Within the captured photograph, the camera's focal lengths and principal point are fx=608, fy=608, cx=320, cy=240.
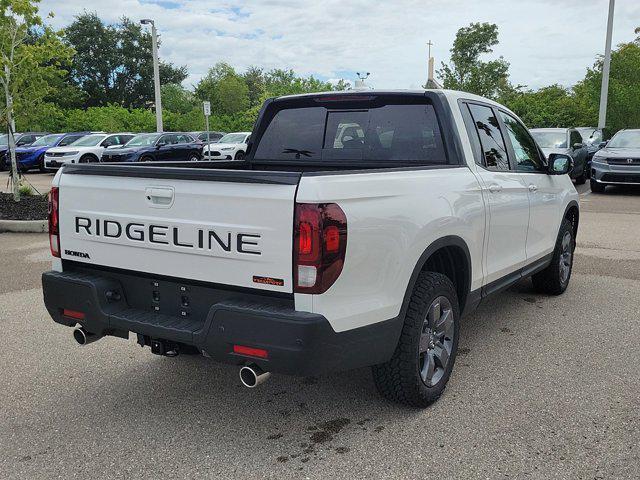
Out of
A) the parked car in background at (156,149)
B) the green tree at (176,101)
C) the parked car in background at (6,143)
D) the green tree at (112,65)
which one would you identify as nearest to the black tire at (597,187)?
the parked car in background at (156,149)

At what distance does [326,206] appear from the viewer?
2.70 metres

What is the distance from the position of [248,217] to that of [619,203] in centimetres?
1260

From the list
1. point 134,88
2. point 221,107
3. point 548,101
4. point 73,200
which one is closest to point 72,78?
point 134,88

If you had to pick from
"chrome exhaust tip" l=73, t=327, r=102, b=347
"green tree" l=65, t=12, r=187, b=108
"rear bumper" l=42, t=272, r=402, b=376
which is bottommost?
"chrome exhaust tip" l=73, t=327, r=102, b=347

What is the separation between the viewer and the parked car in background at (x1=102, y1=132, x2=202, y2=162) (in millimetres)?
21969

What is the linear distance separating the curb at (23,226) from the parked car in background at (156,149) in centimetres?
1145

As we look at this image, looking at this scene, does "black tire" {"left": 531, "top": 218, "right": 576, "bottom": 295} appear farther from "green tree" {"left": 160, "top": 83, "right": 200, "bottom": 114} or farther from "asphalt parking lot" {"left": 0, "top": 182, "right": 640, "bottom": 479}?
"green tree" {"left": 160, "top": 83, "right": 200, "bottom": 114}

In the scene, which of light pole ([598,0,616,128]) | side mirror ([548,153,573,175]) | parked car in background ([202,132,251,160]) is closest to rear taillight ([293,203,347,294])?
side mirror ([548,153,573,175])

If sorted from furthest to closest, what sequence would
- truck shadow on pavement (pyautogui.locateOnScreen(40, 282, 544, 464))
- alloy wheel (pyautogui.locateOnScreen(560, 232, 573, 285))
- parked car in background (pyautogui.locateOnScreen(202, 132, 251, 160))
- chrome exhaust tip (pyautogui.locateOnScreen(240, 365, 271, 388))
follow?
parked car in background (pyautogui.locateOnScreen(202, 132, 251, 160)) → alloy wheel (pyautogui.locateOnScreen(560, 232, 573, 285)) → truck shadow on pavement (pyautogui.locateOnScreen(40, 282, 544, 464)) → chrome exhaust tip (pyautogui.locateOnScreen(240, 365, 271, 388))

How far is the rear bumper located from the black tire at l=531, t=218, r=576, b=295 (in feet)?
10.5

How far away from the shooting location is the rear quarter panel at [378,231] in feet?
9.11

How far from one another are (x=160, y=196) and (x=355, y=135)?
65.8 inches

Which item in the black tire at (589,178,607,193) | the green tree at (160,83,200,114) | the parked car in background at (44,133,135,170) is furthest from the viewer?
the green tree at (160,83,200,114)

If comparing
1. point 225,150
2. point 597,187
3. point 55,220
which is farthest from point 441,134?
point 225,150
